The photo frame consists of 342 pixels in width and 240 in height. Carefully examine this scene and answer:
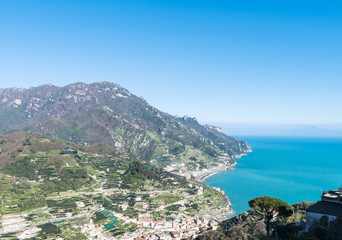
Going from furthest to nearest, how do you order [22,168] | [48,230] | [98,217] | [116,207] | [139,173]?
1. [139,173]
2. [22,168]
3. [116,207]
4. [98,217]
5. [48,230]

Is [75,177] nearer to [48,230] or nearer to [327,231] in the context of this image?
[48,230]

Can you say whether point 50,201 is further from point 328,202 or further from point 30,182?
point 328,202

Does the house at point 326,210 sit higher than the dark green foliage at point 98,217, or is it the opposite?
the house at point 326,210

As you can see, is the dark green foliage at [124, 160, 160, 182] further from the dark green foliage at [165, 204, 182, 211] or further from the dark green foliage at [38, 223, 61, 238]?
the dark green foliage at [38, 223, 61, 238]

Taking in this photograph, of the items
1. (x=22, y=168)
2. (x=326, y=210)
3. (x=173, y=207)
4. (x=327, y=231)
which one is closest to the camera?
(x=327, y=231)

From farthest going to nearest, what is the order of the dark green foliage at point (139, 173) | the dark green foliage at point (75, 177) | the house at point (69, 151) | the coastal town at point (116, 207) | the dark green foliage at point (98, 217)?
1. the house at point (69, 151)
2. the dark green foliage at point (139, 173)
3. the dark green foliage at point (75, 177)
4. the dark green foliage at point (98, 217)
5. the coastal town at point (116, 207)

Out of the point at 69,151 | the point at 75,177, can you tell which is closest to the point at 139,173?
the point at 75,177

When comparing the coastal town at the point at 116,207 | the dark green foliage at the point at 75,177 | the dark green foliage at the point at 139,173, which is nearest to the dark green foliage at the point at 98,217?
the coastal town at the point at 116,207

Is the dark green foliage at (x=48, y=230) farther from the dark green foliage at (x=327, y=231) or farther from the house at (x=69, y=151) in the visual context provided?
the house at (x=69, y=151)
